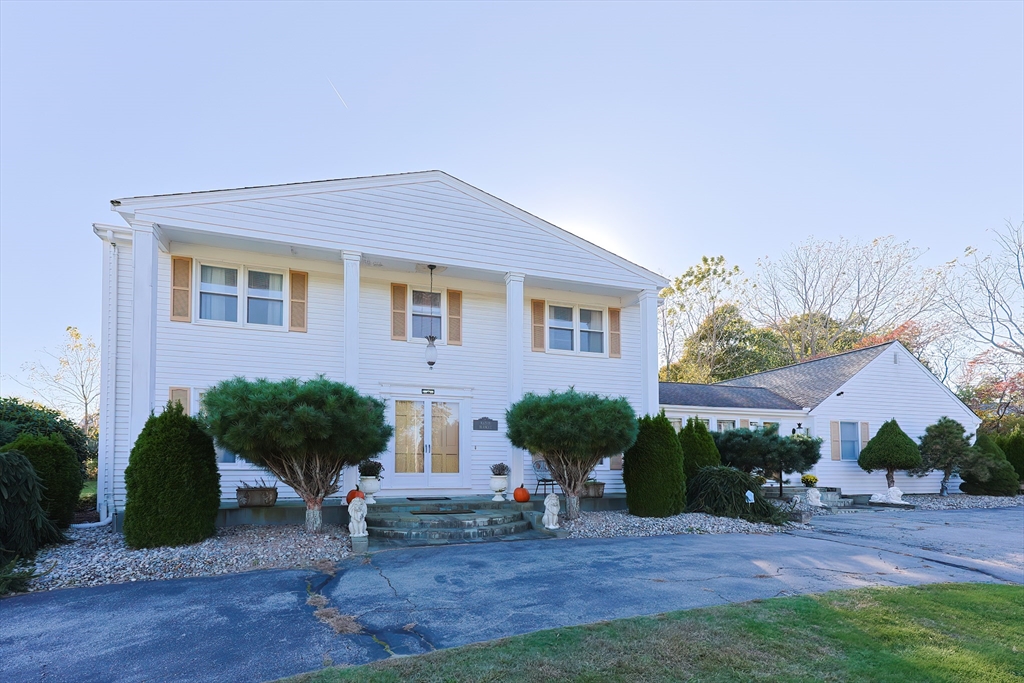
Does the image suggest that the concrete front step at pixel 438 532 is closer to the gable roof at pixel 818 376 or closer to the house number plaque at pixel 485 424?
the house number plaque at pixel 485 424

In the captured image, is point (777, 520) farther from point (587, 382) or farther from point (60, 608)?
A: point (60, 608)

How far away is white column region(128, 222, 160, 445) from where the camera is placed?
1019 centimetres

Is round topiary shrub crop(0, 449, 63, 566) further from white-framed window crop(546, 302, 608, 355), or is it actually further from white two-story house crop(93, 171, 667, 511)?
white-framed window crop(546, 302, 608, 355)

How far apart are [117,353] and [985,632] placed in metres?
13.2

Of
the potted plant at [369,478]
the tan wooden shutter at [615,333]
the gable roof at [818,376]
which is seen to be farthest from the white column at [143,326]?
the gable roof at [818,376]

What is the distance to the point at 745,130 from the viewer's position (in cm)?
1513

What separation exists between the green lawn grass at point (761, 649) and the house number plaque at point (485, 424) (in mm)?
8568

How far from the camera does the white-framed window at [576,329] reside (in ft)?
49.3

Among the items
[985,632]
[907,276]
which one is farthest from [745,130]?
[907,276]

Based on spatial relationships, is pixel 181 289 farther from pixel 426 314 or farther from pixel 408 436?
pixel 408 436

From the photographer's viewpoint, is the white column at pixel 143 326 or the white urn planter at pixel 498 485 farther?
the white urn planter at pixel 498 485

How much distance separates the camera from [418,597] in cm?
626

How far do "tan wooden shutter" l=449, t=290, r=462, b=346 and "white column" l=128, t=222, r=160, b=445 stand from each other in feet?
19.2

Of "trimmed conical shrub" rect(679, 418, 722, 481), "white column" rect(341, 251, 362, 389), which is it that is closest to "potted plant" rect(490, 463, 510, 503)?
"white column" rect(341, 251, 362, 389)
